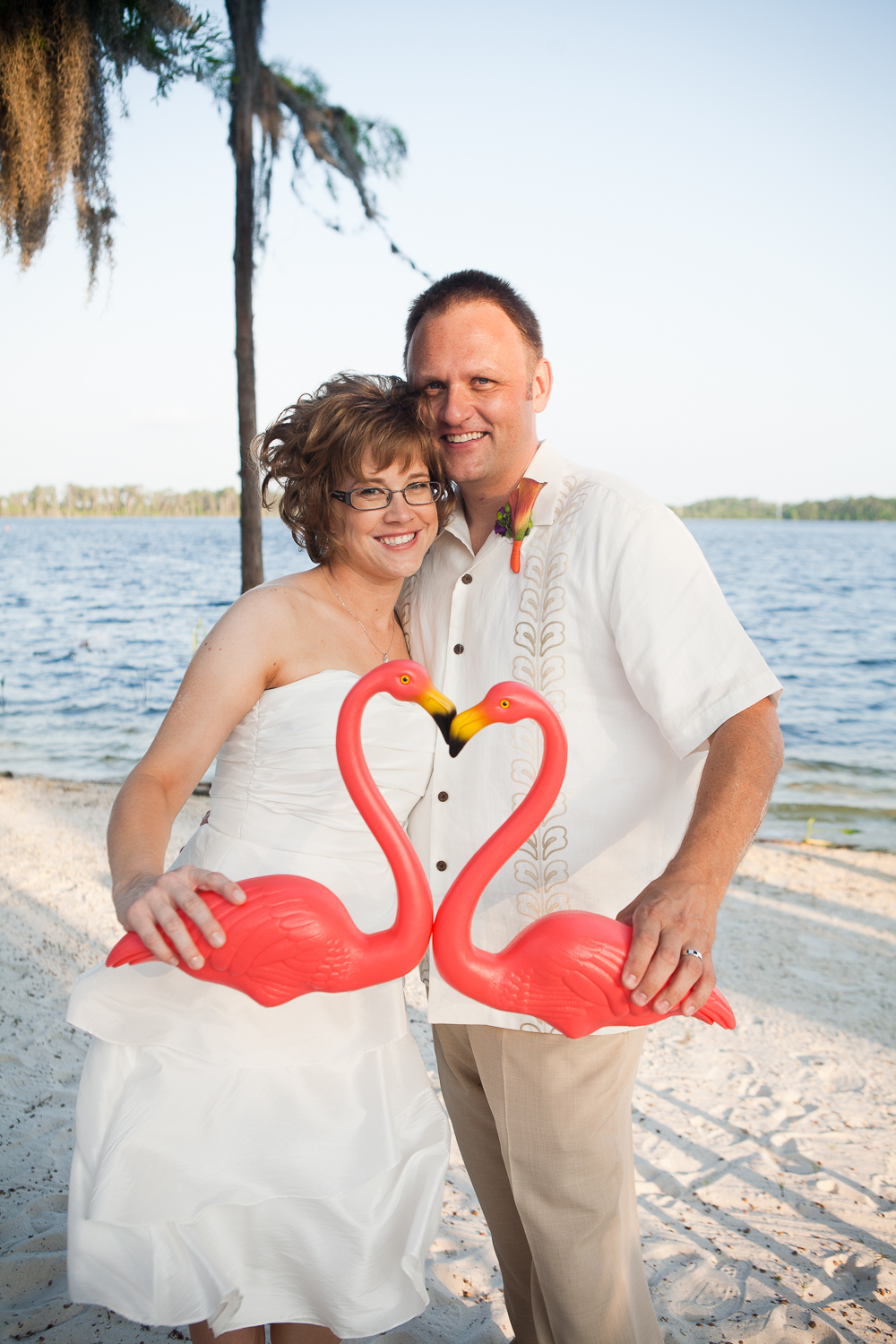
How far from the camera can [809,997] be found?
508 centimetres

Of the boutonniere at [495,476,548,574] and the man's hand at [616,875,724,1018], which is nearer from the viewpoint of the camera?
the man's hand at [616,875,724,1018]

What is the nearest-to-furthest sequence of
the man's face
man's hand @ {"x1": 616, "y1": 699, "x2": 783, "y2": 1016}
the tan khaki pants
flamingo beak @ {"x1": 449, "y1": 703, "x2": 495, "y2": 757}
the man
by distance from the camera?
flamingo beak @ {"x1": 449, "y1": 703, "x2": 495, "y2": 757} < man's hand @ {"x1": 616, "y1": 699, "x2": 783, "y2": 1016} < the man < the tan khaki pants < the man's face

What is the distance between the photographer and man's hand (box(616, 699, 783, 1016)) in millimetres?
1499

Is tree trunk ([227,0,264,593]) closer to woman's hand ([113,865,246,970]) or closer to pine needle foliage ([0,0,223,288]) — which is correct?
pine needle foliage ([0,0,223,288])

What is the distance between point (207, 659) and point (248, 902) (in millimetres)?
731

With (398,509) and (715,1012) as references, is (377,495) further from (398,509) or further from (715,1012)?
(715,1012)

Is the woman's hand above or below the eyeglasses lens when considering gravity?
below

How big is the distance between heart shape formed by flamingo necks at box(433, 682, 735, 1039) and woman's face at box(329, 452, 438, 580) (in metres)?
0.88

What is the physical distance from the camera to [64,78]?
5.83 meters

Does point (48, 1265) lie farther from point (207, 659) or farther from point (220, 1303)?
point (207, 659)

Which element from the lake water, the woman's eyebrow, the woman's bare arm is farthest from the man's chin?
the lake water

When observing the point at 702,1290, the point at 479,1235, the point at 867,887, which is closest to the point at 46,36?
the point at 479,1235

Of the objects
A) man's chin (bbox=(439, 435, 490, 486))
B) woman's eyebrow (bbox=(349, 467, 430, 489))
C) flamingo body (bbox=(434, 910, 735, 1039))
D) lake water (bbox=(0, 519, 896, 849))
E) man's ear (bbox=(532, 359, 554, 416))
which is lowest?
lake water (bbox=(0, 519, 896, 849))

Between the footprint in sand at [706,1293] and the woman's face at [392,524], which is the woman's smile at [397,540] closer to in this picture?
the woman's face at [392,524]
